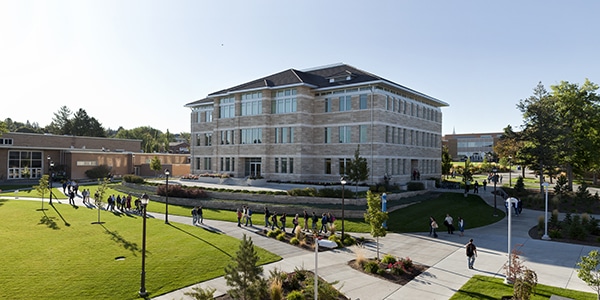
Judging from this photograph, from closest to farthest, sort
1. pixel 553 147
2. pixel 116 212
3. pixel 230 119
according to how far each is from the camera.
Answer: pixel 116 212, pixel 553 147, pixel 230 119

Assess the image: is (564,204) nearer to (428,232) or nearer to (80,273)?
(428,232)

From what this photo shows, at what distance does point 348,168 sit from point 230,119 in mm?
23932

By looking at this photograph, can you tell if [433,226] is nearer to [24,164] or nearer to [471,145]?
[24,164]

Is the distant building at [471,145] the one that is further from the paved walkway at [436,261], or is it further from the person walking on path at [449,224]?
the paved walkway at [436,261]

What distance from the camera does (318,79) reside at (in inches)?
1973

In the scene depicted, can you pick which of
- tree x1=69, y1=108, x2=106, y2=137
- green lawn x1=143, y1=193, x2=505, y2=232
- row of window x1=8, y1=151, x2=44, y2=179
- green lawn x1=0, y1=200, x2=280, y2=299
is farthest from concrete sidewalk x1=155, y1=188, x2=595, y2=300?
tree x1=69, y1=108, x2=106, y2=137

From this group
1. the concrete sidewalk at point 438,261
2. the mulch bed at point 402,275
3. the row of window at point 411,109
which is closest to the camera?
the concrete sidewalk at point 438,261

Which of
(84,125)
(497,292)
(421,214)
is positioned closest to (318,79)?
(421,214)

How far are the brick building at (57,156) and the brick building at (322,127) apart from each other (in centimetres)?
2530

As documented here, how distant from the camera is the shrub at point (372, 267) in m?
15.9

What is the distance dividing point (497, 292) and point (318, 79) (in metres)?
39.9

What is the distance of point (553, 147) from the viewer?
125ft

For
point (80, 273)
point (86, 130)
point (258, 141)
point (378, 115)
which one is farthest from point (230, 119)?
point (86, 130)

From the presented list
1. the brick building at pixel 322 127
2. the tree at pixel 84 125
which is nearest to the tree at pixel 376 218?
the brick building at pixel 322 127
